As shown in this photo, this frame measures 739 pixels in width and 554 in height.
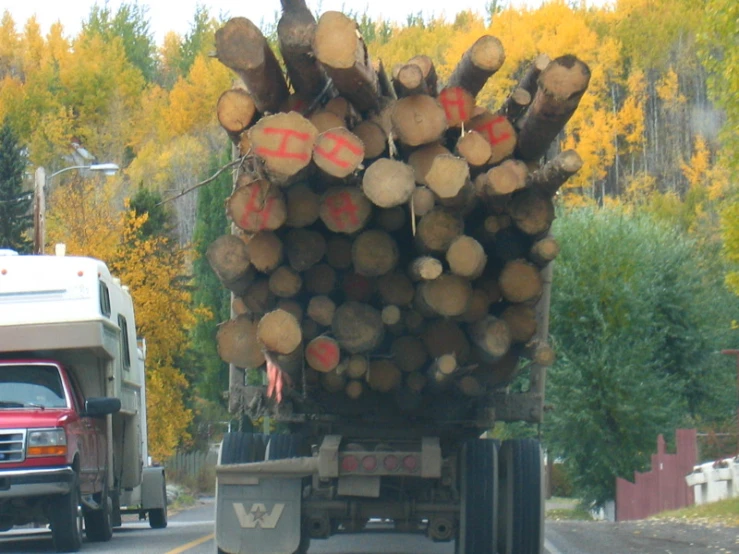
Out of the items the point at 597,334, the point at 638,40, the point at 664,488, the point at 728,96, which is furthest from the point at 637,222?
the point at 638,40

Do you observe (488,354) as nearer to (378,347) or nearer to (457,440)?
(378,347)

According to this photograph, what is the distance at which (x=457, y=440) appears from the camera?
11.0m

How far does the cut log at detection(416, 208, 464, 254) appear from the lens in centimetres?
895

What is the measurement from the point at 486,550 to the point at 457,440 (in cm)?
104

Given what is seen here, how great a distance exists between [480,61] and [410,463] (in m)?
3.02

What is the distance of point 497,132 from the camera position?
9.55m

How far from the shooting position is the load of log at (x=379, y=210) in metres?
8.80

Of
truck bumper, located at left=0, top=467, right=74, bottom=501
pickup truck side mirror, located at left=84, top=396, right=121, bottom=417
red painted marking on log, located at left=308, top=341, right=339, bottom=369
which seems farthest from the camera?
pickup truck side mirror, located at left=84, top=396, right=121, bottom=417

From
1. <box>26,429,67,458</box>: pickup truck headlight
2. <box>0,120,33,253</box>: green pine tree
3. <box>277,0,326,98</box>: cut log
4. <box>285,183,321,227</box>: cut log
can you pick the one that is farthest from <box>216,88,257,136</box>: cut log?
<box>0,120,33,253</box>: green pine tree

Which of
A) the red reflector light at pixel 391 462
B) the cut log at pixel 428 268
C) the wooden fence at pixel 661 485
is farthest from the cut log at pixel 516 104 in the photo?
the wooden fence at pixel 661 485

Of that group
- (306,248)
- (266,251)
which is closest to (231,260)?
(266,251)

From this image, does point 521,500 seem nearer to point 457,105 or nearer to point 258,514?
point 258,514

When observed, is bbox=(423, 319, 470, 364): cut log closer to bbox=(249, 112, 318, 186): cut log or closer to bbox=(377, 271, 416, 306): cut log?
bbox=(377, 271, 416, 306): cut log

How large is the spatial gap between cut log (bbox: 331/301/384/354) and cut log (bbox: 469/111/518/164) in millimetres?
1438
